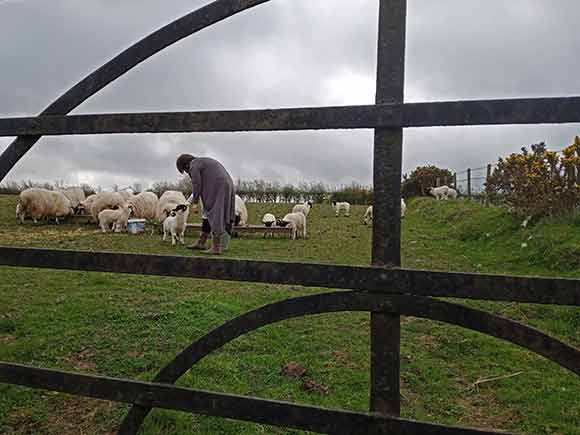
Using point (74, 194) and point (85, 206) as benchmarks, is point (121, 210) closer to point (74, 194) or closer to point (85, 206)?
point (85, 206)

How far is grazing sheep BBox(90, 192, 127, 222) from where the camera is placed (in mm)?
16500

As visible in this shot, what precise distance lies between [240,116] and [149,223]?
1596cm

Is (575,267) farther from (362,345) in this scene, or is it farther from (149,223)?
(149,223)

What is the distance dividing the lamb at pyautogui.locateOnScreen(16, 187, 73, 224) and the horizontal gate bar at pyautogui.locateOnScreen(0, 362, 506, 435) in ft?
51.6

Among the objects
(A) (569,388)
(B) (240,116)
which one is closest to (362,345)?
(A) (569,388)

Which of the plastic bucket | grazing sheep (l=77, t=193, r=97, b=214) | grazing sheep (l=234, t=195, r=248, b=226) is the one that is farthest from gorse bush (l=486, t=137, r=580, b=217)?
grazing sheep (l=77, t=193, r=97, b=214)

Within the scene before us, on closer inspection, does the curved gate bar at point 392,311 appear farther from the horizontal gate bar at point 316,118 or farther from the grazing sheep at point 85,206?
the grazing sheep at point 85,206

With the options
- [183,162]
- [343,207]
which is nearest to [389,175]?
[183,162]

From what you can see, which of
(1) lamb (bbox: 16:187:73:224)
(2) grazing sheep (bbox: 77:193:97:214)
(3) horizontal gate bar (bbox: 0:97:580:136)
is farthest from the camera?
(2) grazing sheep (bbox: 77:193:97:214)

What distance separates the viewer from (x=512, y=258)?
27.0ft

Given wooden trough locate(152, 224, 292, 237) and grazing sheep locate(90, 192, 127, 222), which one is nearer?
wooden trough locate(152, 224, 292, 237)

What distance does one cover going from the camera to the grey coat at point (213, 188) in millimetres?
8000

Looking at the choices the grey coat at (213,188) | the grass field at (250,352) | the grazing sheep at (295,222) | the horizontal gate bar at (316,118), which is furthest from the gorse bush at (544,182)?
the horizontal gate bar at (316,118)

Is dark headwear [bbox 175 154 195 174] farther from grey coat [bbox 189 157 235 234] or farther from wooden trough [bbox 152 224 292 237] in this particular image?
wooden trough [bbox 152 224 292 237]
